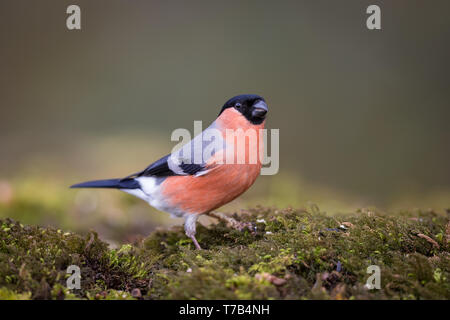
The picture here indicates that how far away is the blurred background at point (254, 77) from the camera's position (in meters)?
12.5

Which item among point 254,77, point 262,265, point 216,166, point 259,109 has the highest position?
point 254,77

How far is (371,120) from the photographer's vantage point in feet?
44.3

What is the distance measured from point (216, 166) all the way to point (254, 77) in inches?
438

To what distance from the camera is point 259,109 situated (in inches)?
172

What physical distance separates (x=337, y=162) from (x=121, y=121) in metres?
7.68

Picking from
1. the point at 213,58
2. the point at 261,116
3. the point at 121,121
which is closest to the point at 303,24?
the point at 213,58

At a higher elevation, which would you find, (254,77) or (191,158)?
(254,77)

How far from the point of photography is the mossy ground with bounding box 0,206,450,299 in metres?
2.46

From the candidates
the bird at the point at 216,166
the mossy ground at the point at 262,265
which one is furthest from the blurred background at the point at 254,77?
the mossy ground at the point at 262,265

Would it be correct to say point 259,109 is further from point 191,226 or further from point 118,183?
point 118,183

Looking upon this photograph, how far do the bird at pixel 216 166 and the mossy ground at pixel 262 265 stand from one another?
827 mm

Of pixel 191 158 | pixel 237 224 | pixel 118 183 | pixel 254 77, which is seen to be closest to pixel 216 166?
pixel 191 158
